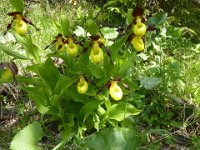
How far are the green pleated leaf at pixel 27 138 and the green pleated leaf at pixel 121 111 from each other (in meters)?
0.39

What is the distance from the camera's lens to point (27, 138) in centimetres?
165

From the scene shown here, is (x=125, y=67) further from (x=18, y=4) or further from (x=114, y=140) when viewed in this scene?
(x=18, y=4)

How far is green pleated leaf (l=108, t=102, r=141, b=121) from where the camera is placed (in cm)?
181

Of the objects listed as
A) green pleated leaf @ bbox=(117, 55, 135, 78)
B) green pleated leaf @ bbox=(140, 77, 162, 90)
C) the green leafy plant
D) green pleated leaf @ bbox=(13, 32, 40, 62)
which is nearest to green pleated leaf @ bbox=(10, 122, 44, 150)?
the green leafy plant

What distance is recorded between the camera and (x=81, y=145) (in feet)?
5.76

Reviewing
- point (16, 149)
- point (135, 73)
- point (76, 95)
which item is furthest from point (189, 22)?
point (16, 149)

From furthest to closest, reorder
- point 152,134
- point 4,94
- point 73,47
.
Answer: point 4,94, point 152,134, point 73,47

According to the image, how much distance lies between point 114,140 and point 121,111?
31 centimetres

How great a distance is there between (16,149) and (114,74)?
612 millimetres

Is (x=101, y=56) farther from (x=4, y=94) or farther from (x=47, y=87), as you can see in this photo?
(x=4, y=94)

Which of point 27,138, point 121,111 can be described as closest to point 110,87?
point 121,111

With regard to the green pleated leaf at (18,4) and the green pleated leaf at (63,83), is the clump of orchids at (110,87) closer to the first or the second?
the green pleated leaf at (63,83)

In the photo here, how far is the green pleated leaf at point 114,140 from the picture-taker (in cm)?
154

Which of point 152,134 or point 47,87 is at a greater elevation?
point 47,87
